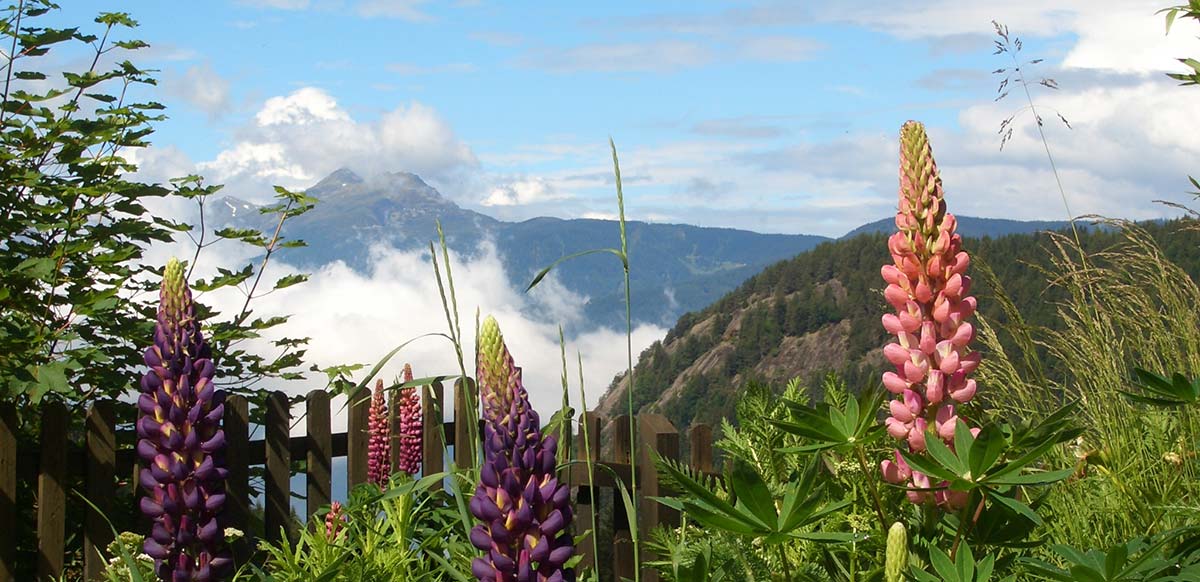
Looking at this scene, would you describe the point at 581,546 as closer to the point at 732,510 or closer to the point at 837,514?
the point at 837,514

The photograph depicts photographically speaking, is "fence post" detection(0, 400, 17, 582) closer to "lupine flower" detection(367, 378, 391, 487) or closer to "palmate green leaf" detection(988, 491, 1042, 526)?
"lupine flower" detection(367, 378, 391, 487)

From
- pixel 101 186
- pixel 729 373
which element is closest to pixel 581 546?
pixel 101 186

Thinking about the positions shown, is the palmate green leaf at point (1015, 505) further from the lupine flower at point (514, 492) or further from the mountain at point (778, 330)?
the mountain at point (778, 330)

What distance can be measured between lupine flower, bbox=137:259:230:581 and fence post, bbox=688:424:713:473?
308cm

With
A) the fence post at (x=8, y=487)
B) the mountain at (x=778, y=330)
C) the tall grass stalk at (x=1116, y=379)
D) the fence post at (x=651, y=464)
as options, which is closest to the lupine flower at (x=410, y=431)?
the fence post at (x=651, y=464)

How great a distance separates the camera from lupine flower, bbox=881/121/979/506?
1.74 meters

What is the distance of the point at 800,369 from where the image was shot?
111062mm

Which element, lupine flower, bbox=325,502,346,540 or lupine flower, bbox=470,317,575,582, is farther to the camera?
lupine flower, bbox=325,502,346,540

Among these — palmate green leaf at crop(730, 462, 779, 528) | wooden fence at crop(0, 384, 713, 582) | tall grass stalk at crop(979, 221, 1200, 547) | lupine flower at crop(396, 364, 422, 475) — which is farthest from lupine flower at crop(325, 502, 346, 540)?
lupine flower at crop(396, 364, 422, 475)

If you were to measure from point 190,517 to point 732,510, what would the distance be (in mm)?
A: 1579

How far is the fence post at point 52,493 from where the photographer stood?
4.63 m

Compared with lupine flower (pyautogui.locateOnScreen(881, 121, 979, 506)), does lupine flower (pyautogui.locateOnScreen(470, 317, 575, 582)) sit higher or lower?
lower

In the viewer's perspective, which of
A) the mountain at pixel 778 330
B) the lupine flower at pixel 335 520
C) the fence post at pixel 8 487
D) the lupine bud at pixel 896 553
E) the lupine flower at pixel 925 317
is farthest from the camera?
the mountain at pixel 778 330

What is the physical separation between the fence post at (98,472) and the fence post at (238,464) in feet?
1.62
